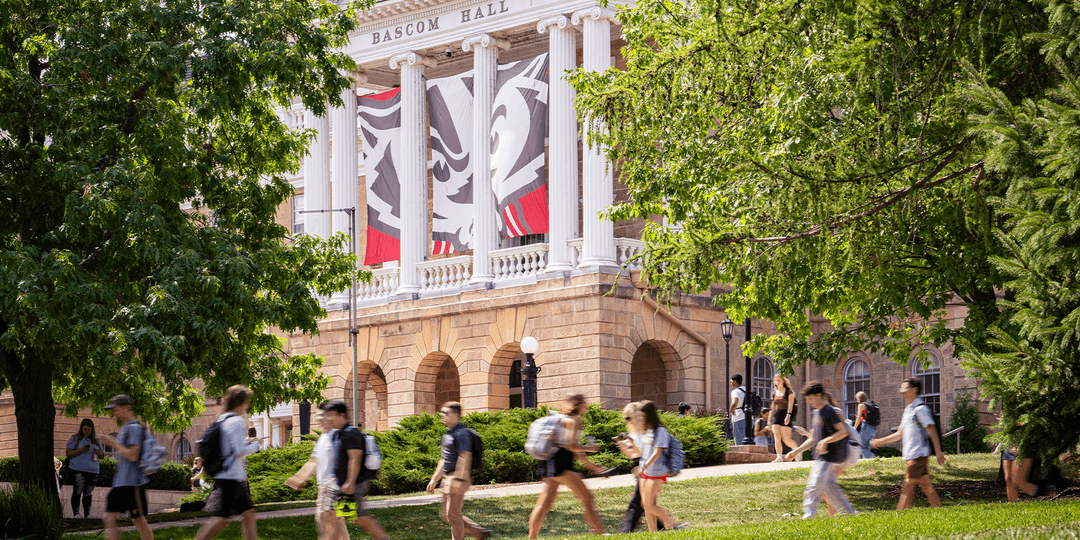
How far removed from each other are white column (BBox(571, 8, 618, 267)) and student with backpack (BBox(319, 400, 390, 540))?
71.3 feet

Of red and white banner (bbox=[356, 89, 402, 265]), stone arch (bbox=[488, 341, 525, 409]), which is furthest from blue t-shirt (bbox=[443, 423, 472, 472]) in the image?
red and white banner (bbox=[356, 89, 402, 265])

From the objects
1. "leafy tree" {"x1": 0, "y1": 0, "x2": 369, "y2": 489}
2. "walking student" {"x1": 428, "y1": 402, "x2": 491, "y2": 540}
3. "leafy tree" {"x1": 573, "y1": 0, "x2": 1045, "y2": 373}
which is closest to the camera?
"walking student" {"x1": 428, "y1": 402, "x2": 491, "y2": 540}

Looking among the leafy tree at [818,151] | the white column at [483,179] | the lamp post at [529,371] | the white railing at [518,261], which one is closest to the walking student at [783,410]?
the leafy tree at [818,151]

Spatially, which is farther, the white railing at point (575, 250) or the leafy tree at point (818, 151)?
the white railing at point (575, 250)

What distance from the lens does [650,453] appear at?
12.7 meters

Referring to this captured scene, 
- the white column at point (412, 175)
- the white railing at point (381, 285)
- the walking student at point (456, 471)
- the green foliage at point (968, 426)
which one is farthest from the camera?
the white railing at point (381, 285)

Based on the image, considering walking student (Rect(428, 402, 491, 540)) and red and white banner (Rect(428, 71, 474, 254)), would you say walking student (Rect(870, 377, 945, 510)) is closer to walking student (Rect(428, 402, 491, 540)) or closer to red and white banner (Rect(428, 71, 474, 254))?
walking student (Rect(428, 402, 491, 540))

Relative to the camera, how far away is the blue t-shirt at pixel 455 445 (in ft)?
41.5

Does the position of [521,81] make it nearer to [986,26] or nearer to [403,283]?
[403,283]

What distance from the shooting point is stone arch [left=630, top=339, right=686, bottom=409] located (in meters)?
35.0

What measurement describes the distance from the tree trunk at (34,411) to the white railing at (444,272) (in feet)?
56.3

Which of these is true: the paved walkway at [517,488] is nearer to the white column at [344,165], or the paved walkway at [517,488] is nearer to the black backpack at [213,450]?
the black backpack at [213,450]

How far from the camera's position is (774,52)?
15883 millimetres

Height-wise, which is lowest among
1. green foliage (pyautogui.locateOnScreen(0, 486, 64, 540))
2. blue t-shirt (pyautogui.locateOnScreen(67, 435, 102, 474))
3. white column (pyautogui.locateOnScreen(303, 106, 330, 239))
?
green foliage (pyautogui.locateOnScreen(0, 486, 64, 540))
